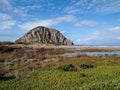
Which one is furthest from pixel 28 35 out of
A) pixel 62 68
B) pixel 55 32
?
pixel 62 68

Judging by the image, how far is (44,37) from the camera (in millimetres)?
172000

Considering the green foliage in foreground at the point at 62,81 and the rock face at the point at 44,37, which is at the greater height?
the rock face at the point at 44,37

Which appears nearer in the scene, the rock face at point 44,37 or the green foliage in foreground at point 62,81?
the green foliage in foreground at point 62,81

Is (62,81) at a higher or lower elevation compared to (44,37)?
lower

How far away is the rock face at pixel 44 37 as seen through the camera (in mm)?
167375

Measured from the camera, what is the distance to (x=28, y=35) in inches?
6767

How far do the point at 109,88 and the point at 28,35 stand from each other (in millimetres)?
158818

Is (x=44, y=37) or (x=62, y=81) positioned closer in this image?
(x=62, y=81)

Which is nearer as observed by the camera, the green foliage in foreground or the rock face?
the green foliage in foreground

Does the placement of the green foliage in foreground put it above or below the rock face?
below

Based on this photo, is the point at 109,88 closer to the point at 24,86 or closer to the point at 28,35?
the point at 24,86

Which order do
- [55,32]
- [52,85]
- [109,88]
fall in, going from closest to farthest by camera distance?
[109,88] → [52,85] → [55,32]

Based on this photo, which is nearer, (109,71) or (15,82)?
(15,82)

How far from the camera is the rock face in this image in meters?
167
